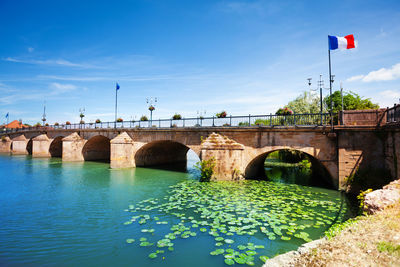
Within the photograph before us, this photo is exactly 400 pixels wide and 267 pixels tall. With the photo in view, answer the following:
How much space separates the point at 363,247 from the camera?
4.68m

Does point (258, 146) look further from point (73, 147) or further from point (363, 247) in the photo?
point (73, 147)

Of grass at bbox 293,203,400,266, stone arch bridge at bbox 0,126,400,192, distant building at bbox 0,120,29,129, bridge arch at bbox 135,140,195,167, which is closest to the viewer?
grass at bbox 293,203,400,266

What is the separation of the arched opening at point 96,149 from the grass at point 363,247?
100 feet

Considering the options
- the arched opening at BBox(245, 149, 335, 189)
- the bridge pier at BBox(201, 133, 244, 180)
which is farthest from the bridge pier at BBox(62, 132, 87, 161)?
the arched opening at BBox(245, 149, 335, 189)

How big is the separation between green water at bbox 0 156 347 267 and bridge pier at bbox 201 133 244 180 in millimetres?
1092

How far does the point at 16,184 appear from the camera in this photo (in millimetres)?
16734

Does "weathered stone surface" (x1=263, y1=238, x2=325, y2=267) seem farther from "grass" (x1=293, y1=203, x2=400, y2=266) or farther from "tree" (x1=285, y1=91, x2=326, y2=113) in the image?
"tree" (x1=285, y1=91, x2=326, y2=113)

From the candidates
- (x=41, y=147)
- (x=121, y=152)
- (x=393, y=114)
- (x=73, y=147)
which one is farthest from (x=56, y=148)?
(x=393, y=114)

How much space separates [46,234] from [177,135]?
44.1 ft

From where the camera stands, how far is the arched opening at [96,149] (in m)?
31.6

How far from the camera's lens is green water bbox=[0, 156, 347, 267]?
21.5 feet

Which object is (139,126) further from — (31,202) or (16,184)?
(31,202)

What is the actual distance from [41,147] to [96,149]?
36.1 feet

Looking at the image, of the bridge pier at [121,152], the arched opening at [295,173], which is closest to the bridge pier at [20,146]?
the bridge pier at [121,152]
